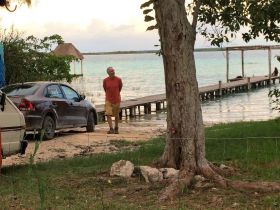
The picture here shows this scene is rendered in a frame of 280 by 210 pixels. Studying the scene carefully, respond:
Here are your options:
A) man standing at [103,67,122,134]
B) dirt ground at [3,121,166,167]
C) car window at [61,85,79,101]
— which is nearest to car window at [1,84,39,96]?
dirt ground at [3,121,166,167]

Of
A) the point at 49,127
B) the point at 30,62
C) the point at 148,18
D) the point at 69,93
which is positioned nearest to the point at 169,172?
the point at 148,18

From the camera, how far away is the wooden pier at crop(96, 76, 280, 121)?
29933mm

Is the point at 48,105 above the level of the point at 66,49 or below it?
below

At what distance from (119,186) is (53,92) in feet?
24.4

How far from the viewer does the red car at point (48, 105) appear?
1348cm

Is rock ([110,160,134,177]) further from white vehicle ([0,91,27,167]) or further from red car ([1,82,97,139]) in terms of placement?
red car ([1,82,97,139])

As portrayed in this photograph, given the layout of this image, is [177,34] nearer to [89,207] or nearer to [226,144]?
[89,207]

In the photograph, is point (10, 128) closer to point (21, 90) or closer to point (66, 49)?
point (21, 90)

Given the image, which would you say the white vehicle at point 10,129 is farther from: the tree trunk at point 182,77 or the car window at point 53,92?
the car window at point 53,92

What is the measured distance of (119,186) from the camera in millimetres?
7676

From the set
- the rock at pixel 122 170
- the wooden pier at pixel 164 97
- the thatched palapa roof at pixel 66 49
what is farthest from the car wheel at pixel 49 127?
the thatched palapa roof at pixel 66 49

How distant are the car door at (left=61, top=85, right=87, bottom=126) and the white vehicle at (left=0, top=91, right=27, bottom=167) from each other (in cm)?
614

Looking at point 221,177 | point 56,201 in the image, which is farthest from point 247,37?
point 56,201

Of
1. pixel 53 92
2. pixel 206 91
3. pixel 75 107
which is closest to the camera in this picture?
pixel 53 92
